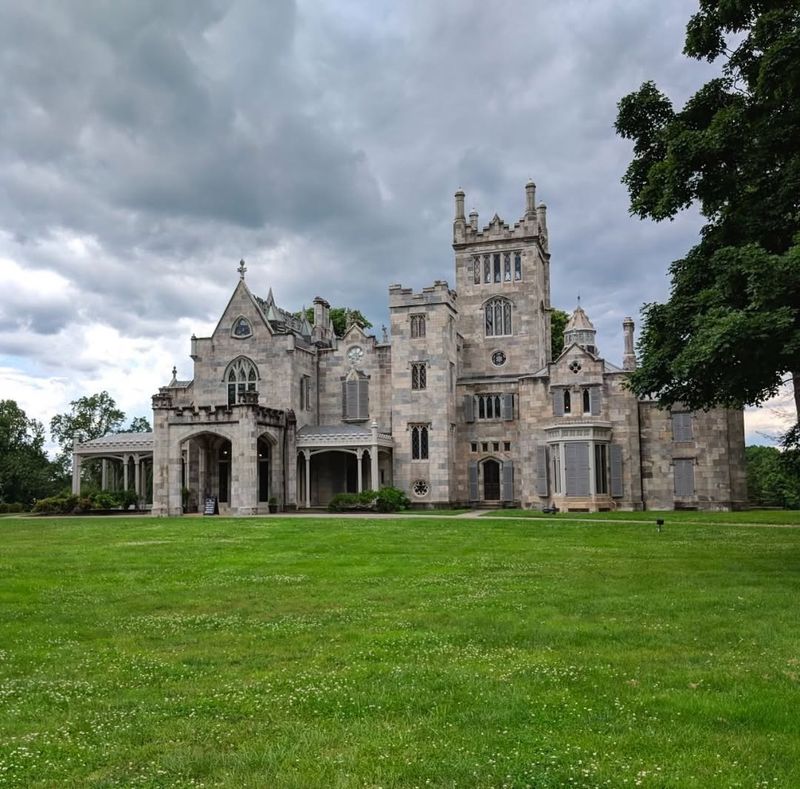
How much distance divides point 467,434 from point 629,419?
10.2 meters

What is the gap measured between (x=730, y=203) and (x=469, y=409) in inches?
1294

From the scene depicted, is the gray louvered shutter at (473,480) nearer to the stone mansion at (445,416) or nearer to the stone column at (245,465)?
the stone mansion at (445,416)

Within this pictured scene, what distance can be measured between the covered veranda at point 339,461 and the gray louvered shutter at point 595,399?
1229 cm

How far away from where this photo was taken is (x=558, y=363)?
152 ft

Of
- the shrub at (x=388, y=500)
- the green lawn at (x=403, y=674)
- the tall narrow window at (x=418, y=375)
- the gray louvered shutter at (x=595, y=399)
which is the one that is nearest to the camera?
the green lawn at (x=403, y=674)

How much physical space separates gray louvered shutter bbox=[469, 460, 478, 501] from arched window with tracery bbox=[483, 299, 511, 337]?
8.92 meters

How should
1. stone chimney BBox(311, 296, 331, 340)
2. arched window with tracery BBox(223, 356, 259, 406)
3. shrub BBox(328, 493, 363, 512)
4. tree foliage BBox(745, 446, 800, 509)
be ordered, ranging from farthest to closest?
stone chimney BBox(311, 296, 331, 340), arched window with tracery BBox(223, 356, 259, 406), shrub BBox(328, 493, 363, 512), tree foliage BBox(745, 446, 800, 509)

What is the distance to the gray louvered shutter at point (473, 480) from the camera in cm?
5038

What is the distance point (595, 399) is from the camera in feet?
150

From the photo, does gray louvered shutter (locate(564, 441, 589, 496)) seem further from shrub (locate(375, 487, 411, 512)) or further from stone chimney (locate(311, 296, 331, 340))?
stone chimney (locate(311, 296, 331, 340))

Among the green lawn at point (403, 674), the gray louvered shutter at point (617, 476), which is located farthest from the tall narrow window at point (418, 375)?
the green lawn at point (403, 674)

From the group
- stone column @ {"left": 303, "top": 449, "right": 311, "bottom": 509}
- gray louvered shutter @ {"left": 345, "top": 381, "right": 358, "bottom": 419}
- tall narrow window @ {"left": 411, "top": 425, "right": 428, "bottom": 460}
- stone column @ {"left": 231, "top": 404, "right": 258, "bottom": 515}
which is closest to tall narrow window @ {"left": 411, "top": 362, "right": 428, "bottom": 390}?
tall narrow window @ {"left": 411, "top": 425, "right": 428, "bottom": 460}

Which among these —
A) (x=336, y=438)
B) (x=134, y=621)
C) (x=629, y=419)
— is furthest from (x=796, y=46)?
(x=336, y=438)

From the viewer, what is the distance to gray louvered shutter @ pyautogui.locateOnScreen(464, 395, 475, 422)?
50750 mm
